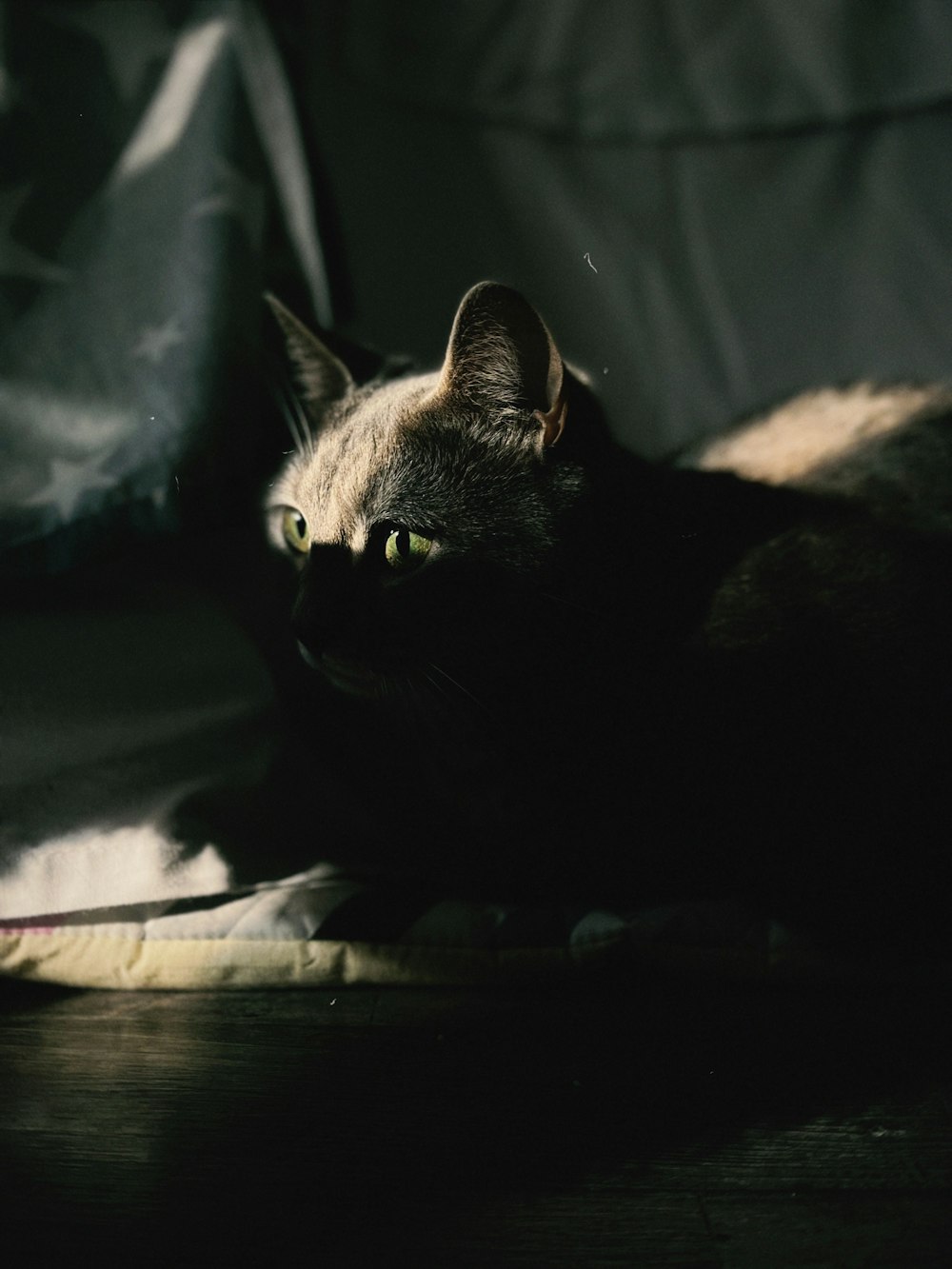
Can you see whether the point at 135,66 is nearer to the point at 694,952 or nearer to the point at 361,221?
the point at 361,221

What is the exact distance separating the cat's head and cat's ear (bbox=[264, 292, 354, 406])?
0.48ft

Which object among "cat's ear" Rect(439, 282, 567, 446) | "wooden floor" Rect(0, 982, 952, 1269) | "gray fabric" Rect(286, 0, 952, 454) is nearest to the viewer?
"wooden floor" Rect(0, 982, 952, 1269)

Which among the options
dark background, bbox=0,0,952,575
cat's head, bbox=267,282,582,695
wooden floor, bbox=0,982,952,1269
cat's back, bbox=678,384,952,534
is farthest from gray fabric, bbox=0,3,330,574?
cat's back, bbox=678,384,952,534

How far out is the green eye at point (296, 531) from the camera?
2.71 ft

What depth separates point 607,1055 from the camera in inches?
24.8

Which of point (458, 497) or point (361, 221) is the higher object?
point (361, 221)

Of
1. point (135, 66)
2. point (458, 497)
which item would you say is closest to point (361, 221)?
point (135, 66)

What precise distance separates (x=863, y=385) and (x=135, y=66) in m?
0.87

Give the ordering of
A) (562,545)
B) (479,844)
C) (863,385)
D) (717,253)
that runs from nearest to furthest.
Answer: (562,545) → (479,844) → (863,385) → (717,253)

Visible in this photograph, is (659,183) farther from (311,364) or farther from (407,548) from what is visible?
(407,548)

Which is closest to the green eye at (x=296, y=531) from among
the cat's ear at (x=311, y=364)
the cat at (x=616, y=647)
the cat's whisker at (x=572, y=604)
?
the cat at (x=616, y=647)

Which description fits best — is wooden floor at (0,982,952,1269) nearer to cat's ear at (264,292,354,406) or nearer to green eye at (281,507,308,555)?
green eye at (281,507,308,555)

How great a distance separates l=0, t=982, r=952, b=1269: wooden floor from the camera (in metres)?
0.48

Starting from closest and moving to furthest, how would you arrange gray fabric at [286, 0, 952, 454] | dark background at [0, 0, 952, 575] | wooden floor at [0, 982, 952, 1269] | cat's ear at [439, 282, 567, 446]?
wooden floor at [0, 982, 952, 1269] < cat's ear at [439, 282, 567, 446] < dark background at [0, 0, 952, 575] < gray fabric at [286, 0, 952, 454]
